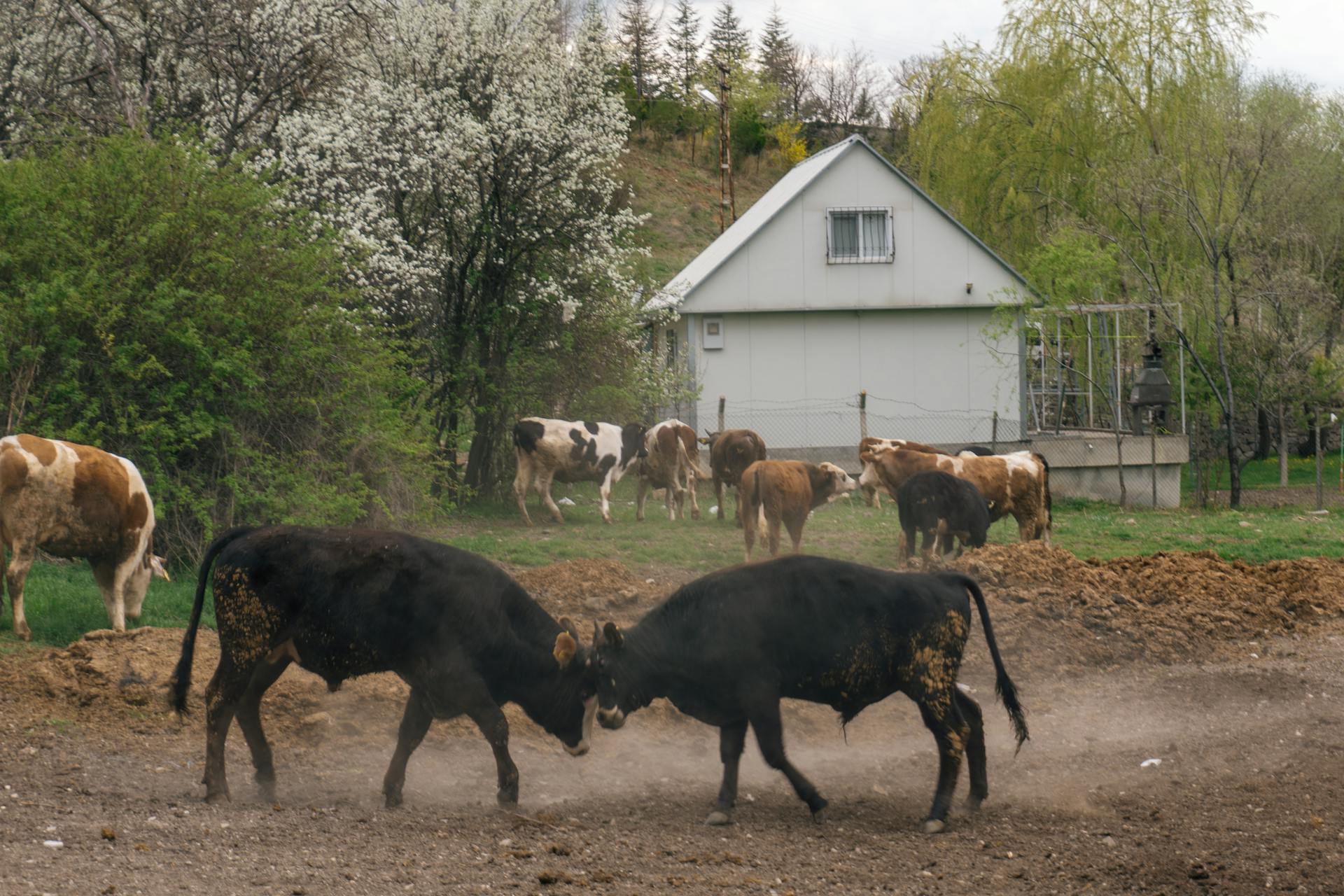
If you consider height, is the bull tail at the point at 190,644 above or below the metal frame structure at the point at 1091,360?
below

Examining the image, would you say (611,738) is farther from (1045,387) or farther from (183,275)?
(1045,387)

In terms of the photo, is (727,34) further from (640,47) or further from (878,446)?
(878,446)

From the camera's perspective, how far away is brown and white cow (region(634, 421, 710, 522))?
69.0 ft

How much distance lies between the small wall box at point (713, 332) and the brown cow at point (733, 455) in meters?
7.31

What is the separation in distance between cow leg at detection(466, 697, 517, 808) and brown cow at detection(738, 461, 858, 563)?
8.76m

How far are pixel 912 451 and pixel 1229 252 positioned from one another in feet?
37.6

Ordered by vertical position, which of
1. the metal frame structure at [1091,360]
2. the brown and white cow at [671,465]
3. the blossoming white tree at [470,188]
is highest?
the blossoming white tree at [470,188]

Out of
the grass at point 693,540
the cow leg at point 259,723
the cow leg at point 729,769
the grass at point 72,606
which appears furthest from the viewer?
the grass at point 693,540

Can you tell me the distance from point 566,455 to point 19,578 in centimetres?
1075

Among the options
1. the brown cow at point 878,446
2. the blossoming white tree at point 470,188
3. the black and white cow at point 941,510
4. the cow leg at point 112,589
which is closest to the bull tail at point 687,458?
the brown cow at point 878,446

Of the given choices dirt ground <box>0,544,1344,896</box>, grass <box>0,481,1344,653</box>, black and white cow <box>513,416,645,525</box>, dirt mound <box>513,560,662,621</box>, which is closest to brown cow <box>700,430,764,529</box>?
grass <box>0,481,1344,653</box>

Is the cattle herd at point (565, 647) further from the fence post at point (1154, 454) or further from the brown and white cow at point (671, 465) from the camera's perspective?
the fence post at point (1154, 454)

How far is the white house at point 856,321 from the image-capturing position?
2805 cm

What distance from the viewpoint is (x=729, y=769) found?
281 inches
